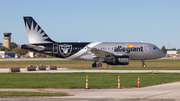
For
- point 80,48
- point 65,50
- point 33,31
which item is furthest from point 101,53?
point 33,31

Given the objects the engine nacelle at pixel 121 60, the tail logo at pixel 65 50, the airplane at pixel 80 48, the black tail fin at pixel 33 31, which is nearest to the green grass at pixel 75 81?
the engine nacelle at pixel 121 60

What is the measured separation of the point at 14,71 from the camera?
36.8m

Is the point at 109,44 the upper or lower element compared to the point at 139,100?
upper

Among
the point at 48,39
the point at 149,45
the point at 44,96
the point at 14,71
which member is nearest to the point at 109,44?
the point at 149,45

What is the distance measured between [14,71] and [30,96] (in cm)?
2185

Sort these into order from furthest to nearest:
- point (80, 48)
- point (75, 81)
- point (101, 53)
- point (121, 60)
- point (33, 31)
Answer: point (33, 31) < point (80, 48) < point (101, 53) < point (121, 60) < point (75, 81)

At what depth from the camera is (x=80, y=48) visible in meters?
46.5

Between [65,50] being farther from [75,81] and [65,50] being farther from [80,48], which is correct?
[75,81]

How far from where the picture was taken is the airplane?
4578 cm

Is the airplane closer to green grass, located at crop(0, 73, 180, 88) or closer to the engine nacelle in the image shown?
the engine nacelle

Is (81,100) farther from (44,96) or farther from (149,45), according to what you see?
(149,45)

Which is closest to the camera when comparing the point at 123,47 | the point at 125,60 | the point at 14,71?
the point at 14,71

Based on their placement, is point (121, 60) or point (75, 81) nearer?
point (75, 81)

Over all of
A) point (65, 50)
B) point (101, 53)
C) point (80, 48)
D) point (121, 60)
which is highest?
point (80, 48)
